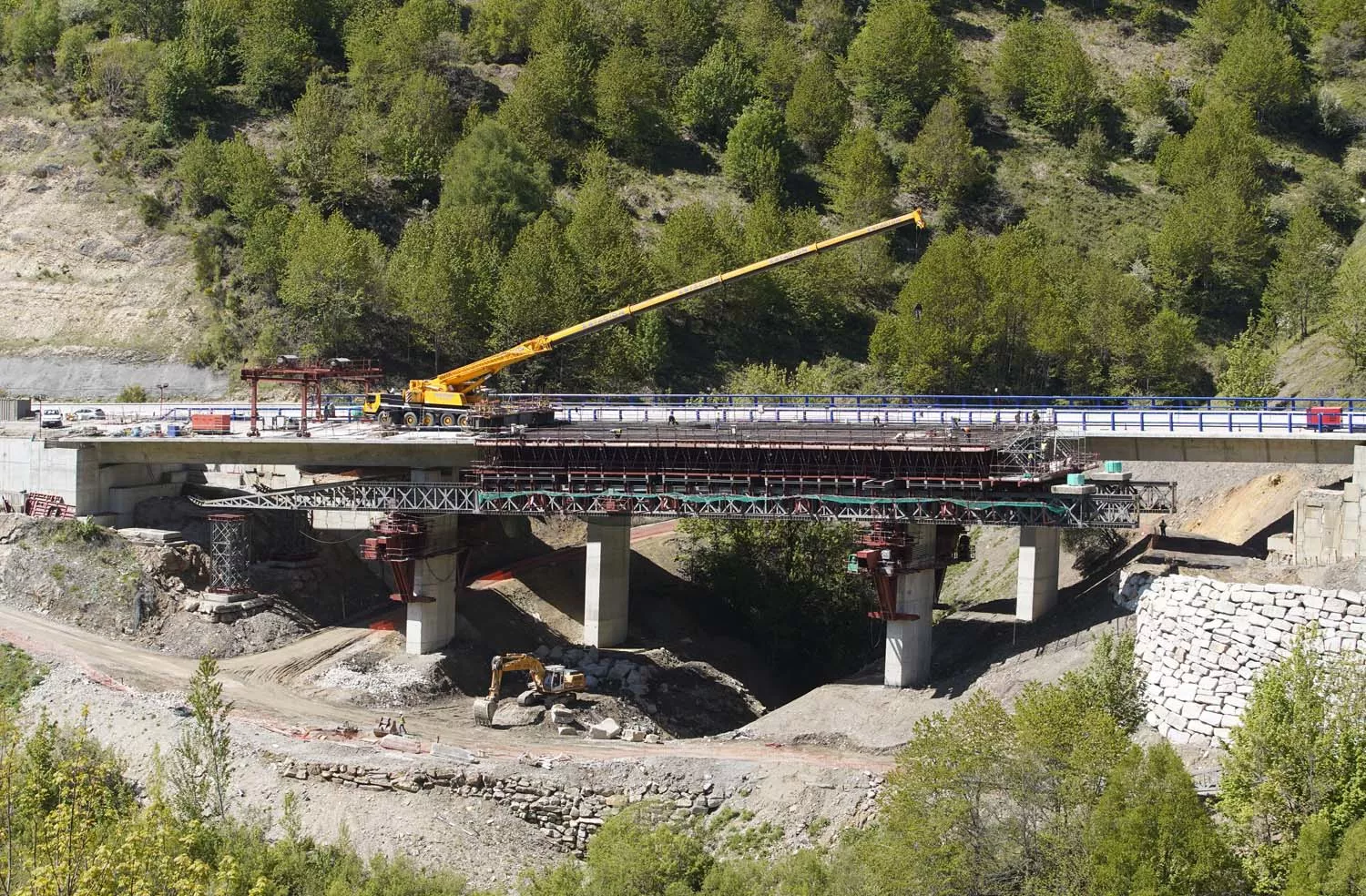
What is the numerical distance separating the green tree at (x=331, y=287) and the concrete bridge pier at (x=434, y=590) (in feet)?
111

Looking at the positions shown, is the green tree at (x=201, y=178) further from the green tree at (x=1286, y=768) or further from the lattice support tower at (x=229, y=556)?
the green tree at (x=1286, y=768)

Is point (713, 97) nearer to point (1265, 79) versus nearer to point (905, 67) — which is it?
point (905, 67)

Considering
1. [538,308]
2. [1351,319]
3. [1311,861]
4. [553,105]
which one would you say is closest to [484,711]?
[1311,861]

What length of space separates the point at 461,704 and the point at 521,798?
1219 cm

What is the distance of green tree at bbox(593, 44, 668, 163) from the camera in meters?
126

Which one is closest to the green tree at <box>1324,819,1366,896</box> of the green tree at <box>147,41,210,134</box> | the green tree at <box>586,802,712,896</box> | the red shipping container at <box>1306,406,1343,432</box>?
the green tree at <box>586,802,712,896</box>

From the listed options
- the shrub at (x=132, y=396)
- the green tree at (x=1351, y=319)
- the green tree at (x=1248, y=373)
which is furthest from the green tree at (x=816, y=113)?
the shrub at (x=132, y=396)

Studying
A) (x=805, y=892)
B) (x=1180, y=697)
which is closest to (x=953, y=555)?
(x=1180, y=697)

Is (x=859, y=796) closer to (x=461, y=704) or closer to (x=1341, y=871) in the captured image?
(x=1341, y=871)

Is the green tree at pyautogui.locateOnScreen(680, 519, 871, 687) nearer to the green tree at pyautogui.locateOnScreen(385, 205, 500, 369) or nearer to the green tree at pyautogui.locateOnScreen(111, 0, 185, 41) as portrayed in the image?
the green tree at pyautogui.locateOnScreen(385, 205, 500, 369)

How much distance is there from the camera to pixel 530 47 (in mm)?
135750

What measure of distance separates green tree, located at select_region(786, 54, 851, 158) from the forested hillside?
0.26 meters

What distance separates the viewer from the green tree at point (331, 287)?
3875 inches

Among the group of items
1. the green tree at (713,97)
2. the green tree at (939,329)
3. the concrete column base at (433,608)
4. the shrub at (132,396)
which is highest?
the green tree at (713,97)
